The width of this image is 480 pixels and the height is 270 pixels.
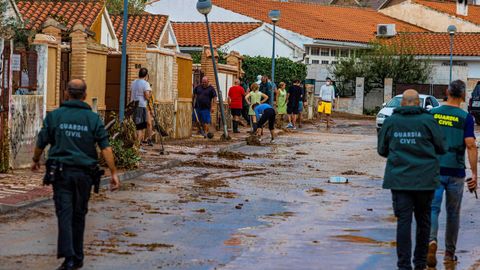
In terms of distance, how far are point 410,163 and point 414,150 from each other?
0.40ft

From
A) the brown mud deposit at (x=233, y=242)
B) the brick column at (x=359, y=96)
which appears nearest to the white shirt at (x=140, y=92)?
the brown mud deposit at (x=233, y=242)

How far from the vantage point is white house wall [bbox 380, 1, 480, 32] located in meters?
73.6

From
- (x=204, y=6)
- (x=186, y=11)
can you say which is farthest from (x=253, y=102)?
(x=186, y=11)

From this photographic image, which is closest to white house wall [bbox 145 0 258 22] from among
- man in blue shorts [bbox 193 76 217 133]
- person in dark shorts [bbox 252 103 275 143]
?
person in dark shorts [bbox 252 103 275 143]

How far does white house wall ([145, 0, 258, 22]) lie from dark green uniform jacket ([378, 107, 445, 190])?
177 ft

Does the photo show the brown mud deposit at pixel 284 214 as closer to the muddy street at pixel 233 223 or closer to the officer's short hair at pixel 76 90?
the muddy street at pixel 233 223

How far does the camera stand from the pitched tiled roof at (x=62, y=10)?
40.6 m

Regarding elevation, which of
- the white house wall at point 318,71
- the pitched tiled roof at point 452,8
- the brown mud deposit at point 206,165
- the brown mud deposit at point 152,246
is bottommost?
the brown mud deposit at point 206,165

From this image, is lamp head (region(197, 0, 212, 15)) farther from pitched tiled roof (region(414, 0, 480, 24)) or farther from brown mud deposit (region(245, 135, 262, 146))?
pitched tiled roof (region(414, 0, 480, 24))

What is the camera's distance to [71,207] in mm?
10008

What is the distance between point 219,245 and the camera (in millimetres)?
11953

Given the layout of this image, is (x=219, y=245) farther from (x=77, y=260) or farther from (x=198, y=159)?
(x=198, y=159)

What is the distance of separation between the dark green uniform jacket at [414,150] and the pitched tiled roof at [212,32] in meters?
46.2

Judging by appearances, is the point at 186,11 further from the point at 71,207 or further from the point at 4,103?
the point at 71,207
